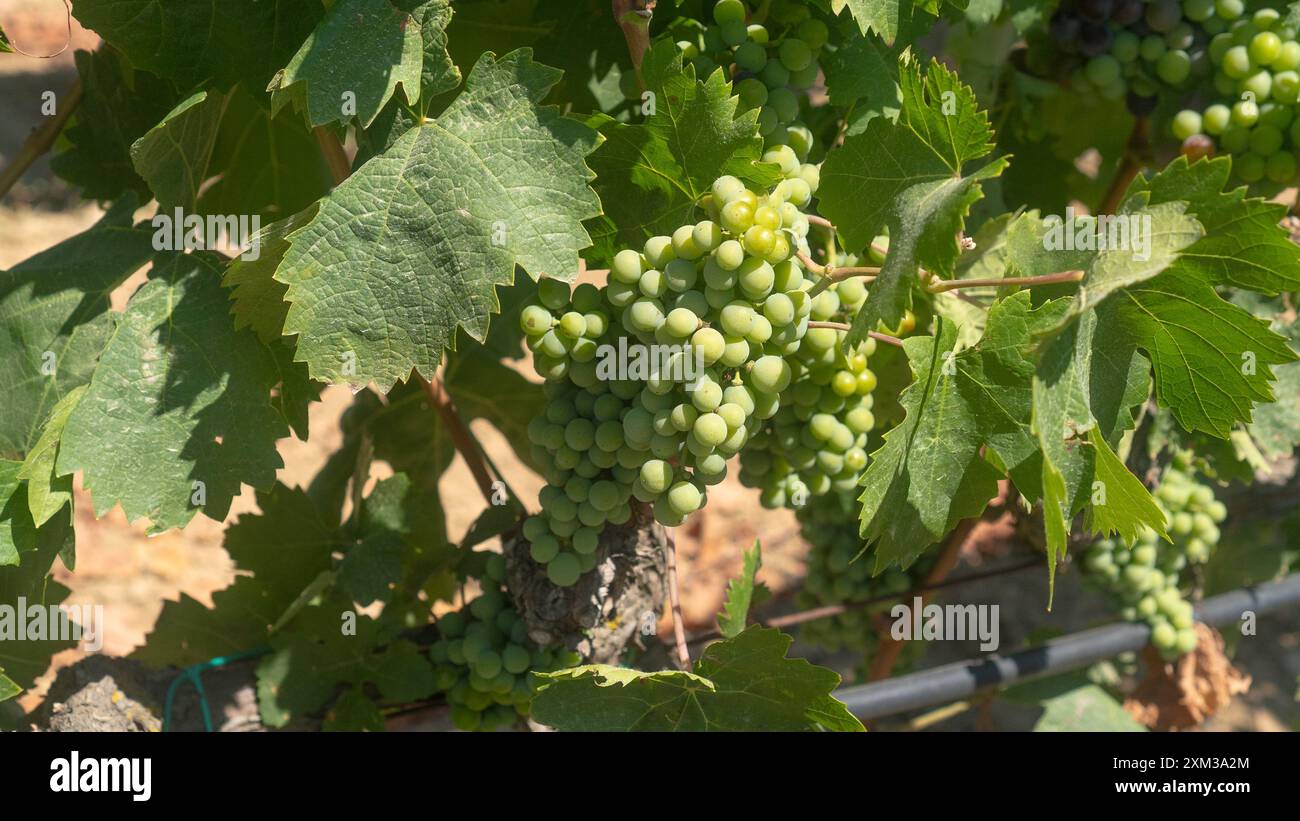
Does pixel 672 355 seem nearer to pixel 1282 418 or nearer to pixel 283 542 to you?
pixel 283 542

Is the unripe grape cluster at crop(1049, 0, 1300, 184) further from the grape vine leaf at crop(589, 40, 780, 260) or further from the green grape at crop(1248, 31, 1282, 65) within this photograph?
the grape vine leaf at crop(589, 40, 780, 260)

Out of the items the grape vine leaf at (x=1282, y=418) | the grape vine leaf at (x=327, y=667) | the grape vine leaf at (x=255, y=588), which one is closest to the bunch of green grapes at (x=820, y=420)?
the grape vine leaf at (x=327, y=667)

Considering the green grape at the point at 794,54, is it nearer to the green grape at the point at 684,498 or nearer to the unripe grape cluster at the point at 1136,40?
the green grape at the point at 684,498

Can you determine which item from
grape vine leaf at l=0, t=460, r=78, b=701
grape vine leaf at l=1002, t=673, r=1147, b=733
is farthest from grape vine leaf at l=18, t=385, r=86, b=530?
grape vine leaf at l=1002, t=673, r=1147, b=733

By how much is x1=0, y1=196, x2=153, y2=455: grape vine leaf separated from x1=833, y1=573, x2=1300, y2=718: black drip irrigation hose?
1.15m

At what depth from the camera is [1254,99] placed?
1.60 metres

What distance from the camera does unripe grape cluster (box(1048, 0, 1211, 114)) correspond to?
1652 mm

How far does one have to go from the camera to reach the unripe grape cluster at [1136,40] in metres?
1.65

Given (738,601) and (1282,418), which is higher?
(1282,418)

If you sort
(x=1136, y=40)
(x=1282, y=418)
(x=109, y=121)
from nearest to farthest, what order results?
(x=109, y=121) < (x=1136, y=40) < (x=1282, y=418)

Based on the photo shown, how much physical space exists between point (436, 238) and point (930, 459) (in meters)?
0.57

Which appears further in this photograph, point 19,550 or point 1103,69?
point 1103,69

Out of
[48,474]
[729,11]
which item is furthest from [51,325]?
[729,11]

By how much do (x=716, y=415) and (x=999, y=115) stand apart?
1.07 meters
